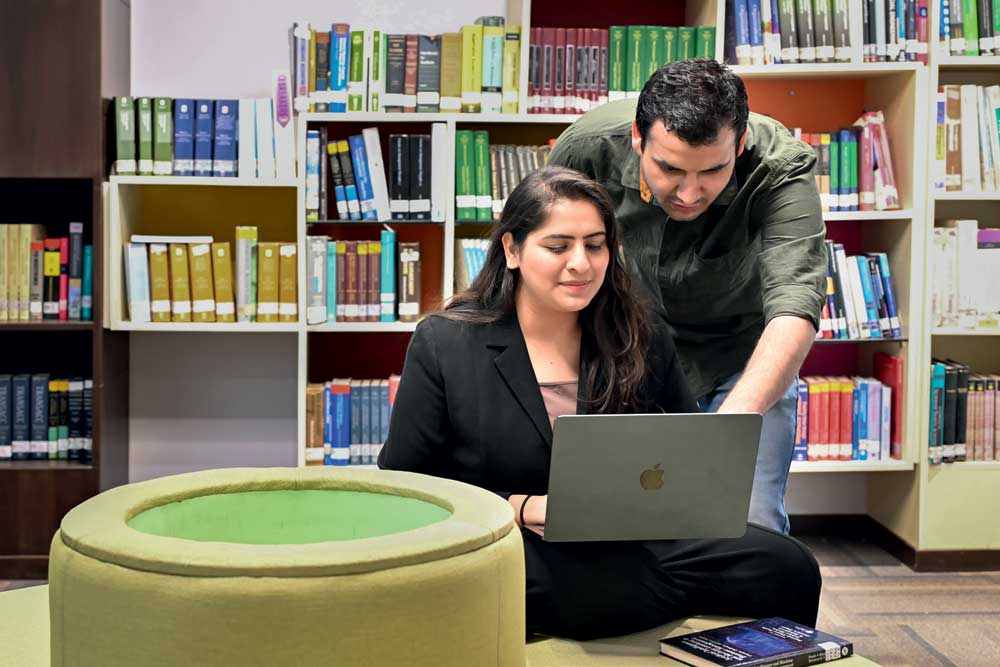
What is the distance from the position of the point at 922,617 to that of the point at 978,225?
1420 millimetres

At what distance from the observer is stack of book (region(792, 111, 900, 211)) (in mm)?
3572

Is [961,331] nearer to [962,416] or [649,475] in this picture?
[962,416]

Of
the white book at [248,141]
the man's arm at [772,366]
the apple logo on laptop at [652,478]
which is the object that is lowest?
the apple logo on laptop at [652,478]

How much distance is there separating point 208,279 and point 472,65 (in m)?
1.05

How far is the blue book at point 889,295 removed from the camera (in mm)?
3576

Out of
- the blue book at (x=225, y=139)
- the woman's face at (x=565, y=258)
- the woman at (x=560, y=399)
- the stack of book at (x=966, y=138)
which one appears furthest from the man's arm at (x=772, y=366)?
the blue book at (x=225, y=139)

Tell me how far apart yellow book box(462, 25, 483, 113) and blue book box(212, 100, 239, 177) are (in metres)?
0.71

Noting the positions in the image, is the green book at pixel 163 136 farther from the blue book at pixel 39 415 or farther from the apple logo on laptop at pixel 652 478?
the apple logo on laptop at pixel 652 478

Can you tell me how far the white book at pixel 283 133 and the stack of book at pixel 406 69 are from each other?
4cm

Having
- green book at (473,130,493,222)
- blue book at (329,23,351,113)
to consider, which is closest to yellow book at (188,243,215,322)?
blue book at (329,23,351,113)

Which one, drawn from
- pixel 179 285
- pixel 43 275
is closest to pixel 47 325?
pixel 43 275

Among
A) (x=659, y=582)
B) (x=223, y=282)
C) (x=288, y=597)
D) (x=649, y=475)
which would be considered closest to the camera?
(x=288, y=597)

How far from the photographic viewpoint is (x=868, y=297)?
141 inches

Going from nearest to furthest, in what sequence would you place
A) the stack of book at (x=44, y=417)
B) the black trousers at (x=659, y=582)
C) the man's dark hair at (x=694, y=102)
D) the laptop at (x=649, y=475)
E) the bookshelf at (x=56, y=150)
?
the laptop at (x=649, y=475) → the black trousers at (x=659, y=582) → the man's dark hair at (x=694, y=102) → the bookshelf at (x=56, y=150) → the stack of book at (x=44, y=417)
